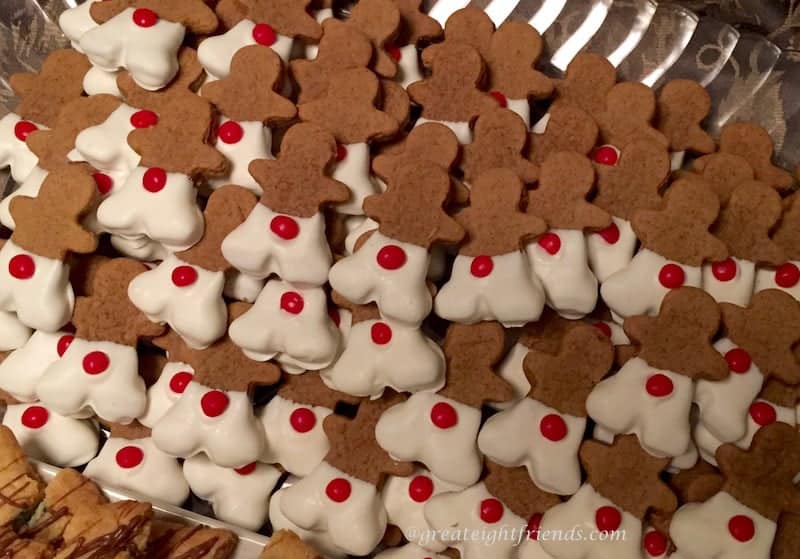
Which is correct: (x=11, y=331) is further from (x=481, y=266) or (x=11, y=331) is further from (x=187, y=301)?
(x=481, y=266)

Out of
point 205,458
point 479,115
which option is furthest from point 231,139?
point 205,458

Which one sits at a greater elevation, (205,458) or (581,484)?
(581,484)

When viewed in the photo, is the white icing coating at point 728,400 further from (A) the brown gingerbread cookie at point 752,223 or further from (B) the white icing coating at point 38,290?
(B) the white icing coating at point 38,290

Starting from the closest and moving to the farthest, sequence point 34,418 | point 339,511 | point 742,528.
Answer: point 742,528, point 339,511, point 34,418

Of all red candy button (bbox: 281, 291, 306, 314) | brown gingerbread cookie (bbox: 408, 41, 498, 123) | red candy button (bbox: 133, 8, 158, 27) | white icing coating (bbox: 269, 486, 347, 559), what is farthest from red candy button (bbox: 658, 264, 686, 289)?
red candy button (bbox: 133, 8, 158, 27)

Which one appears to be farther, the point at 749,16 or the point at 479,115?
the point at 749,16

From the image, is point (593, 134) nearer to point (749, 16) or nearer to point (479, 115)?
point (479, 115)

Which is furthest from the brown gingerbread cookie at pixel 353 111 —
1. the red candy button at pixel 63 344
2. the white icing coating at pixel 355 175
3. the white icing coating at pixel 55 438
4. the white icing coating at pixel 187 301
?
the white icing coating at pixel 55 438

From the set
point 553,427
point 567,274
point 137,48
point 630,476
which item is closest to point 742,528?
point 630,476
